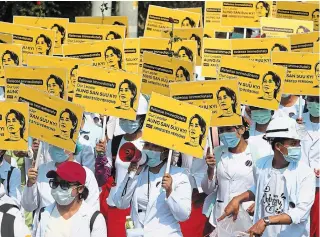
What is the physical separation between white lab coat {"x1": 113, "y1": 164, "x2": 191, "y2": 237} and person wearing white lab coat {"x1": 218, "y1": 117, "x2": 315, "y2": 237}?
47cm

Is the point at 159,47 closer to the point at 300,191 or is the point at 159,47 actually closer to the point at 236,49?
the point at 236,49

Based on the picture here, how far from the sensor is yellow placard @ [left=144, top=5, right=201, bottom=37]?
14055 mm

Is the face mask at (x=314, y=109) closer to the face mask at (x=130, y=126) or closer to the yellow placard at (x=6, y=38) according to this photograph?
the face mask at (x=130, y=126)

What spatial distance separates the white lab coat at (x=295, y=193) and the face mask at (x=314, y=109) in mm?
2841

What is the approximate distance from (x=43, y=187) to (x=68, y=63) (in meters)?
2.55

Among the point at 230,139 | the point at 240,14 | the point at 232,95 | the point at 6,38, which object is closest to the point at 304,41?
the point at 240,14

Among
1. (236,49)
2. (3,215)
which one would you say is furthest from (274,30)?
(3,215)

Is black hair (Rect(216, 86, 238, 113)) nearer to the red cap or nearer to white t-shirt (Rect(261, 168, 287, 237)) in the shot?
white t-shirt (Rect(261, 168, 287, 237))

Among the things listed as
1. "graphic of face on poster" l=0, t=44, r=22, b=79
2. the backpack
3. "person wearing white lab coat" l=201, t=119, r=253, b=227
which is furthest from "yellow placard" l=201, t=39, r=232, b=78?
the backpack

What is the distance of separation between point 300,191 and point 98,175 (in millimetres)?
2432

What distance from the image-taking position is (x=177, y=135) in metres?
8.41

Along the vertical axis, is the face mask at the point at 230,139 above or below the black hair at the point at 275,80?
below

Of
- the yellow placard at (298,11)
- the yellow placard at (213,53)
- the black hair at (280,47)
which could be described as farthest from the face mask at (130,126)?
the yellow placard at (298,11)

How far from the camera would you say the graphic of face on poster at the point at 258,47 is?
11.8 metres
